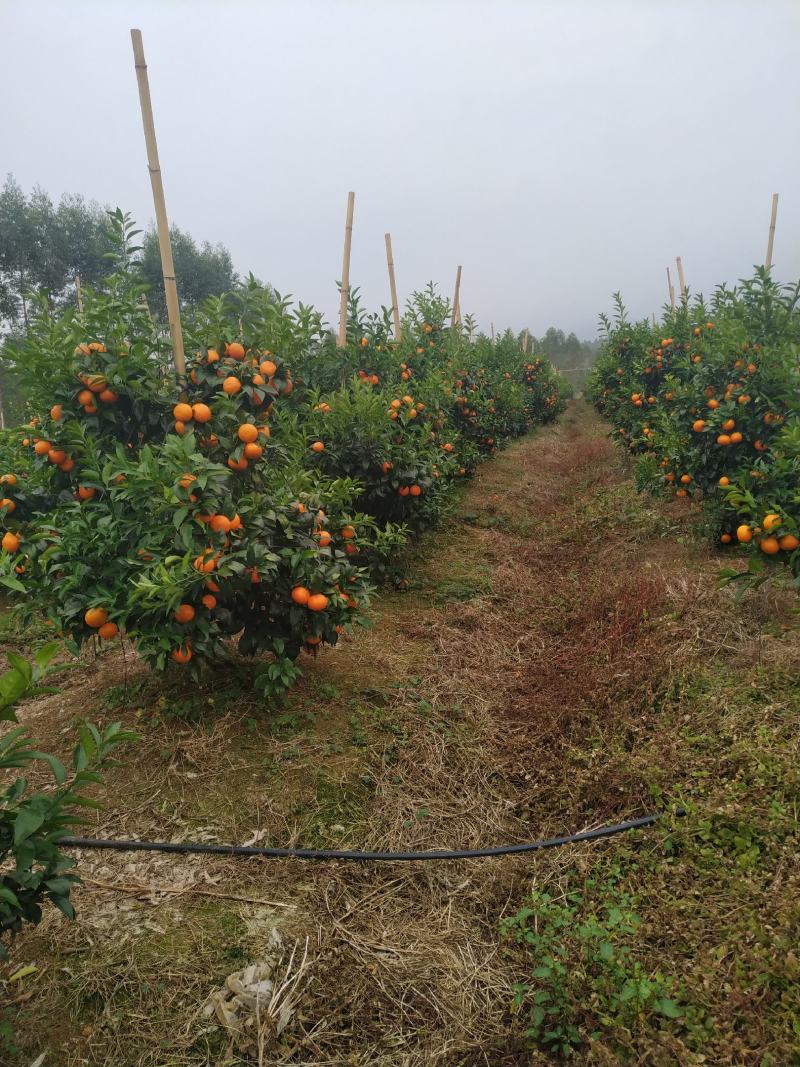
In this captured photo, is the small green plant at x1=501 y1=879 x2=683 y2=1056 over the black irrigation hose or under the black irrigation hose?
under

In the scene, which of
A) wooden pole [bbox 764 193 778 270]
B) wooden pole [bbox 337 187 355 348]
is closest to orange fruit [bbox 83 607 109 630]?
wooden pole [bbox 337 187 355 348]

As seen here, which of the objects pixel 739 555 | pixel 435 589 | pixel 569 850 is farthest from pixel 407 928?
pixel 739 555

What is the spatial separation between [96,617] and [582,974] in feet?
7.05

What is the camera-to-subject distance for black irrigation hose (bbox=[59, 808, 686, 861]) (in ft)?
7.71

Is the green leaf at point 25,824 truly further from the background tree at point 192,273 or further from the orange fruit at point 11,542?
the background tree at point 192,273

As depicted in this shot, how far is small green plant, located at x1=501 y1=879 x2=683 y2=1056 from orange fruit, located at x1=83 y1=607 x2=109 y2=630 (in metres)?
1.92

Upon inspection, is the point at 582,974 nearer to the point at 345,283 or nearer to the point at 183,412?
the point at 183,412

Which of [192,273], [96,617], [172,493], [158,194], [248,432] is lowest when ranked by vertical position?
[96,617]

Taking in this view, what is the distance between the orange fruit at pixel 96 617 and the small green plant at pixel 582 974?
1.92 metres

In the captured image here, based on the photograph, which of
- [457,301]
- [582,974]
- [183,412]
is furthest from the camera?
[457,301]

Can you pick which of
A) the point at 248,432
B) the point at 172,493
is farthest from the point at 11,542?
the point at 248,432

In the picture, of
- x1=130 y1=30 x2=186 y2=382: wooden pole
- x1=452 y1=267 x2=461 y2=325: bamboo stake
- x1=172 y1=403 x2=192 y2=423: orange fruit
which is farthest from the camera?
Answer: x1=452 y1=267 x2=461 y2=325: bamboo stake

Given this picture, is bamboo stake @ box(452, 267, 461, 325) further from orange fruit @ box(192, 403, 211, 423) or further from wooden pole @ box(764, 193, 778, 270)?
orange fruit @ box(192, 403, 211, 423)

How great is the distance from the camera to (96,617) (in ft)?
8.50
